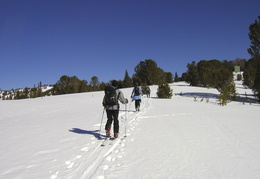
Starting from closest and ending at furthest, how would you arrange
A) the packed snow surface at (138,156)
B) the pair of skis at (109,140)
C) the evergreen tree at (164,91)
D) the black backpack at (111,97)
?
the packed snow surface at (138,156)
the pair of skis at (109,140)
the black backpack at (111,97)
the evergreen tree at (164,91)

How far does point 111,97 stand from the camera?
18.5 ft

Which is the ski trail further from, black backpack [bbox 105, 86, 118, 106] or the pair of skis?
black backpack [bbox 105, 86, 118, 106]

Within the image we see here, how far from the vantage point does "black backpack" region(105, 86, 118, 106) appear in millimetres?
5645

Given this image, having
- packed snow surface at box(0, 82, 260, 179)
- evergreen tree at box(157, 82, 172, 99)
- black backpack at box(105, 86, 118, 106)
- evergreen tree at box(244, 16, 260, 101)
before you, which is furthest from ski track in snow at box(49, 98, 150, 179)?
evergreen tree at box(244, 16, 260, 101)

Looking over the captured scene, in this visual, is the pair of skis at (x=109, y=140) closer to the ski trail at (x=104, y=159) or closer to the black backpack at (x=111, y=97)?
the ski trail at (x=104, y=159)

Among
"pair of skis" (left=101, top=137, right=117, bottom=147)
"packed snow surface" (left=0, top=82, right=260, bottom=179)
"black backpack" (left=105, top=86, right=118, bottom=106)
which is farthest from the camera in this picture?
"black backpack" (left=105, top=86, right=118, bottom=106)

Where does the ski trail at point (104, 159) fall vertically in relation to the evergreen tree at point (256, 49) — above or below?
below

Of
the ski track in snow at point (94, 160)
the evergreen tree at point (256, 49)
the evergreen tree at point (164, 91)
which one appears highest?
the evergreen tree at point (256, 49)

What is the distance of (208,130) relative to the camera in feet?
21.5

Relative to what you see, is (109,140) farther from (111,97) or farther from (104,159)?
(104,159)

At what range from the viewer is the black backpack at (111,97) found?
5.64 meters

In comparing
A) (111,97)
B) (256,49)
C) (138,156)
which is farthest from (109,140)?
(256,49)

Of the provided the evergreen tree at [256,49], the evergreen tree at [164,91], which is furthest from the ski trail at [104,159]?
the evergreen tree at [256,49]

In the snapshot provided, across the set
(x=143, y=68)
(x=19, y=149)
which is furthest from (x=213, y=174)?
(x=143, y=68)
